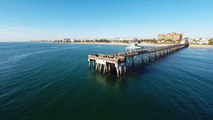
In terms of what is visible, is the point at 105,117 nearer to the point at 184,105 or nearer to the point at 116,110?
the point at 116,110

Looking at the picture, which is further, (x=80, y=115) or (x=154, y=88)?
(x=154, y=88)

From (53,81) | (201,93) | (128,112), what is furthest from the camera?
(53,81)

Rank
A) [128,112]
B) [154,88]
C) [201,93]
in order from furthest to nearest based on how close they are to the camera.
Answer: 1. [154,88]
2. [201,93]
3. [128,112]

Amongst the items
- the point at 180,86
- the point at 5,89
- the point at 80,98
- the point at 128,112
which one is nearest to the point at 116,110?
the point at 128,112

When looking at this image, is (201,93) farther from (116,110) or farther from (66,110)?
(66,110)

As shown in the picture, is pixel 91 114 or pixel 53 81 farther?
pixel 53 81

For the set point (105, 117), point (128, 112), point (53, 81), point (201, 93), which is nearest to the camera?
point (105, 117)

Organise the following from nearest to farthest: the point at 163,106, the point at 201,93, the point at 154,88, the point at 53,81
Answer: the point at 163,106, the point at 201,93, the point at 154,88, the point at 53,81

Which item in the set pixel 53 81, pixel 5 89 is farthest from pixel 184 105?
pixel 5 89
